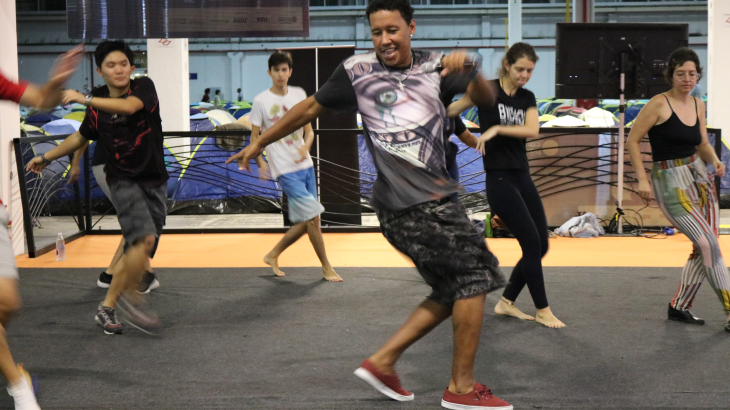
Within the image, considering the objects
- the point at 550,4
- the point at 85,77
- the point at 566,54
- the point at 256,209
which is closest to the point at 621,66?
the point at 566,54

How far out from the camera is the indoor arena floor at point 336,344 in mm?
2920

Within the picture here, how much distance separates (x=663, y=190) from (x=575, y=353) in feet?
3.62

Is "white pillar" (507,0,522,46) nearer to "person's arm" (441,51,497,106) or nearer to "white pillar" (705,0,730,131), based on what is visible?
"white pillar" (705,0,730,131)

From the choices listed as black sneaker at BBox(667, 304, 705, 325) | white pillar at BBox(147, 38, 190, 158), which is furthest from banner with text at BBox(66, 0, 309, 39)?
black sneaker at BBox(667, 304, 705, 325)

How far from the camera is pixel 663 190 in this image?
13.0 feet

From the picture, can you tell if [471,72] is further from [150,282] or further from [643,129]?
[150,282]

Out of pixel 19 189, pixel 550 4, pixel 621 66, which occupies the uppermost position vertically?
pixel 550 4

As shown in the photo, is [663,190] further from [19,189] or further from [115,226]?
[115,226]

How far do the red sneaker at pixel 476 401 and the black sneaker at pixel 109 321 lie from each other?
198cm

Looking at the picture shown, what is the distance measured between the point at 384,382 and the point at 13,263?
56.1 inches

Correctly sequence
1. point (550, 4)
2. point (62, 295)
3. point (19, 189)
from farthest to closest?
1. point (550, 4)
2. point (19, 189)
3. point (62, 295)

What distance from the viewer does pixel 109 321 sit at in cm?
395

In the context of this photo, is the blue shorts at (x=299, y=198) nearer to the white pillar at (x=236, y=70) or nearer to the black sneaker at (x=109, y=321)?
the black sneaker at (x=109, y=321)

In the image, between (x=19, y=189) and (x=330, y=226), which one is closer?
(x=19, y=189)
